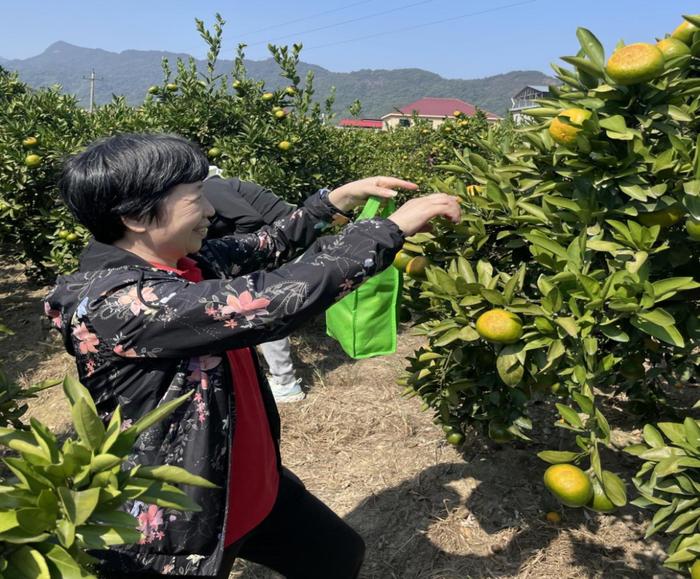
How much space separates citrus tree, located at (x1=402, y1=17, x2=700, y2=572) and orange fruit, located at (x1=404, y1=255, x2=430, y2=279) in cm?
5

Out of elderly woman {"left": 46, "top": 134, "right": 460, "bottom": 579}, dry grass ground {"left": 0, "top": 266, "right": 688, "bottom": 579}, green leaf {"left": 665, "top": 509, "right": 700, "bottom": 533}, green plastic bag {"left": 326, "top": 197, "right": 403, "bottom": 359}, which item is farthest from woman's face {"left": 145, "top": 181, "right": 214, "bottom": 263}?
dry grass ground {"left": 0, "top": 266, "right": 688, "bottom": 579}

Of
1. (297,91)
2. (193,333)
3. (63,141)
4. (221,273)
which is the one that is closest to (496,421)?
(221,273)

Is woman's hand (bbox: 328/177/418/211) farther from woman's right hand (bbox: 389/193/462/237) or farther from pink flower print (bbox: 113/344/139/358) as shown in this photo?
pink flower print (bbox: 113/344/139/358)

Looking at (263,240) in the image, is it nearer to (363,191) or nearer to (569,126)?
(363,191)

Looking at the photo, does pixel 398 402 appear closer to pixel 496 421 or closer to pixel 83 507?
pixel 496 421

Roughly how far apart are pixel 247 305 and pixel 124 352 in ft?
0.94

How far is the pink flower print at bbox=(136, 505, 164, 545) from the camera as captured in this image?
1.31 meters

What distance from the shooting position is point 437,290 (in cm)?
159

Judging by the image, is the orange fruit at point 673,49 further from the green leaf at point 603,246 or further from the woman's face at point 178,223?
the woman's face at point 178,223

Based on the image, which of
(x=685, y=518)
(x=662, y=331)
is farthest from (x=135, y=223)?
(x=685, y=518)

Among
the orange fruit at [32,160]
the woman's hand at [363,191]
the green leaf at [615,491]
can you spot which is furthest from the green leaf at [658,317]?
the orange fruit at [32,160]

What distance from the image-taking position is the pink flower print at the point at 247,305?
1258 mm

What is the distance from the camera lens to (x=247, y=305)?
1.26 metres

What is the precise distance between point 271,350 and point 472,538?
1825 mm
